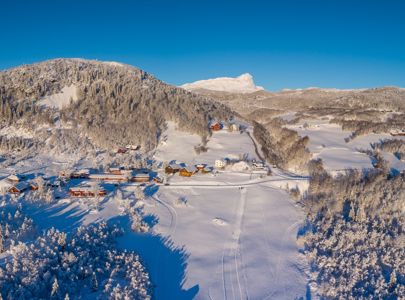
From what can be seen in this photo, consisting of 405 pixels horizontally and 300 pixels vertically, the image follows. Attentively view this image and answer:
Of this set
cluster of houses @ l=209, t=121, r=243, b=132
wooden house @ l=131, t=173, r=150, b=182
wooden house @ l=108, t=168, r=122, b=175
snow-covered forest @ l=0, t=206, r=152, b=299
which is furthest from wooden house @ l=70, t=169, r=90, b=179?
cluster of houses @ l=209, t=121, r=243, b=132

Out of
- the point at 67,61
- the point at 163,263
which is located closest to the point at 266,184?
the point at 163,263

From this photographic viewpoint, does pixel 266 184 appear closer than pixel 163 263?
No

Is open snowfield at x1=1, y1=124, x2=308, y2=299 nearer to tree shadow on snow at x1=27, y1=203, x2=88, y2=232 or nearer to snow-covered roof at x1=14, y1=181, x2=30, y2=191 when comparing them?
tree shadow on snow at x1=27, y1=203, x2=88, y2=232

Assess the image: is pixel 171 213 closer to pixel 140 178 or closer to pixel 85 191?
pixel 85 191

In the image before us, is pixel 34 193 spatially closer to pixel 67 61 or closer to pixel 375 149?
pixel 375 149

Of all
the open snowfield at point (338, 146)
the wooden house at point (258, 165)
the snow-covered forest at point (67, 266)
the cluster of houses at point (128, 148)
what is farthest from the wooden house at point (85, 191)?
the open snowfield at point (338, 146)
